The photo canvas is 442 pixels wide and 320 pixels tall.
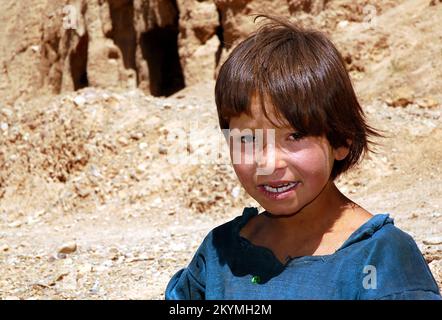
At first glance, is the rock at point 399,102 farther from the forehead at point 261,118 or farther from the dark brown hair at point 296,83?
the forehead at point 261,118

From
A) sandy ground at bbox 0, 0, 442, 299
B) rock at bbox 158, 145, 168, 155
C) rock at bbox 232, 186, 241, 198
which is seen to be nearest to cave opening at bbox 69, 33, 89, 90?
sandy ground at bbox 0, 0, 442, 299

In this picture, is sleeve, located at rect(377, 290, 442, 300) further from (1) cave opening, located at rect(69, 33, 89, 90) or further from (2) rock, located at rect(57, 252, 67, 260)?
(1) cave opening, located at rect(69, 33, 89, 90)

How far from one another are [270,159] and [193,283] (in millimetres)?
382

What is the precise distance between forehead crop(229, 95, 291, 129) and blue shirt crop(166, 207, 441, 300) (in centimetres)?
28

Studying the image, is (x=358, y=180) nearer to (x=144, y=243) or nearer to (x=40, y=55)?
(x=144, y=243)

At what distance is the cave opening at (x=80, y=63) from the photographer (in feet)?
44.8

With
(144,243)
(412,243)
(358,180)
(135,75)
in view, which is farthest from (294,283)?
(135,75)

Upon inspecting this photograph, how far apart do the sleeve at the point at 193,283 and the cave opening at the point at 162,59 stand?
11.4m

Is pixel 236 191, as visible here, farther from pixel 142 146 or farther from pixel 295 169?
pixel 295 169

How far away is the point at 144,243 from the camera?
631 cm

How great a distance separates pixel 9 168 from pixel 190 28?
373 centimetres

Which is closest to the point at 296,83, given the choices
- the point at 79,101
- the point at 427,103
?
the point at 427,103

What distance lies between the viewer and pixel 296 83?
61.8 inches

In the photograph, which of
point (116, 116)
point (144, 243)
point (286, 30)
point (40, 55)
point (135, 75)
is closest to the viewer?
point (286, 30)
